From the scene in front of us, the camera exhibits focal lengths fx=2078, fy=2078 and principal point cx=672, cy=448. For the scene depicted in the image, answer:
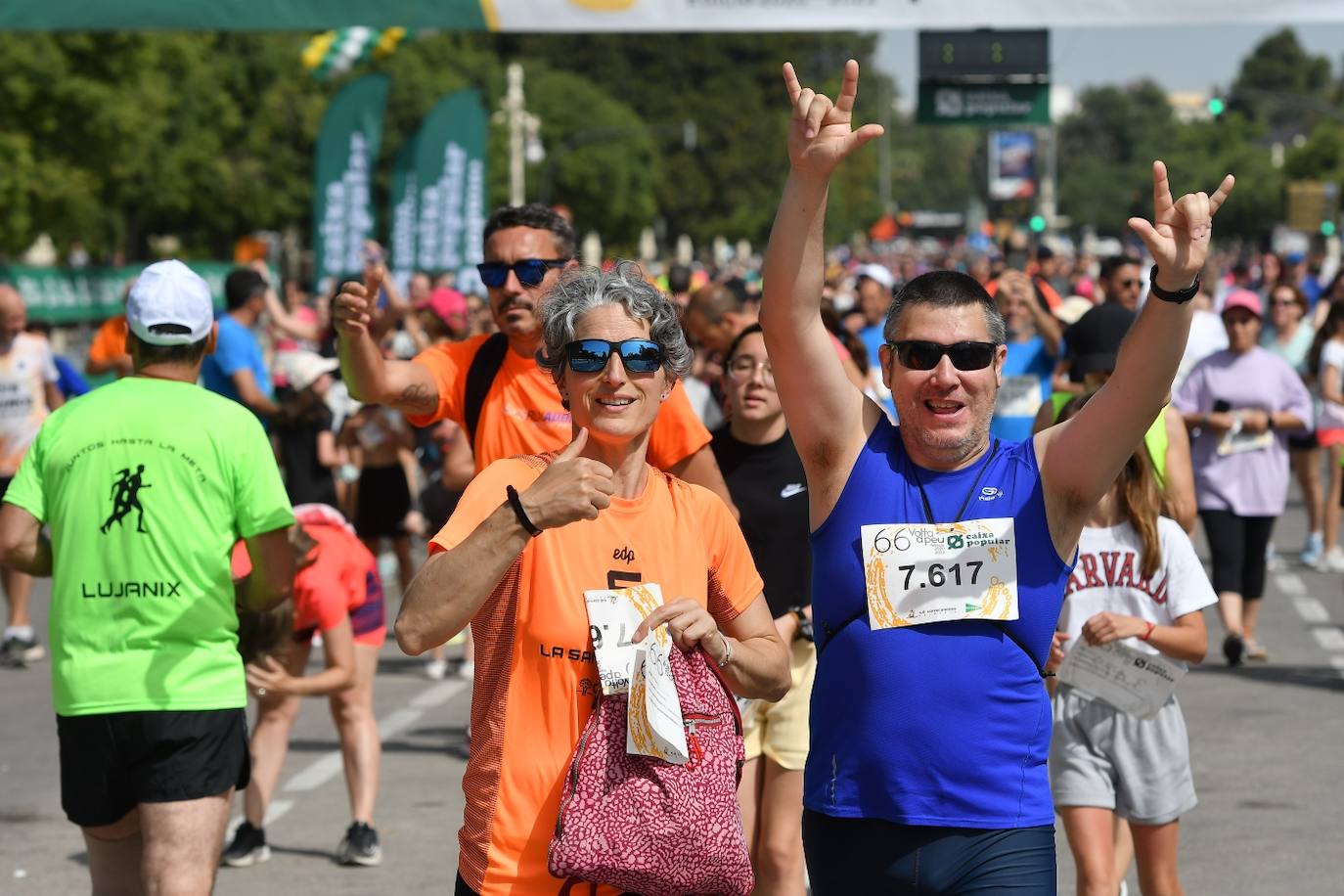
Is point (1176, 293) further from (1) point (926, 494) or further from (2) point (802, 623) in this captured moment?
(2) point (802, 623)

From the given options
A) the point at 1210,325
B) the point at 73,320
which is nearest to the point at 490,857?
the point at 1210,325

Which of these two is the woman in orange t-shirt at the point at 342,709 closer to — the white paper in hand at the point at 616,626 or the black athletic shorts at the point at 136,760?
the black athletic shorts at the point at 136,760

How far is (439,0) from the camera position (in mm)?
12094

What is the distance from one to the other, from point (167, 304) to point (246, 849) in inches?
127

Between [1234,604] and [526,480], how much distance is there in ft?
26.3

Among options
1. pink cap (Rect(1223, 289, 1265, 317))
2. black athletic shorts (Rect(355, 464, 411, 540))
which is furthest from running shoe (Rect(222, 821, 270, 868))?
Answer: pink cap (Rect(1223, 289, 1265, 317))

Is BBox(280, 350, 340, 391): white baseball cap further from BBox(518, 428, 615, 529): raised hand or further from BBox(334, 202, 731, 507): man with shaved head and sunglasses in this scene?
BBox(518, 428, 615, 529): raised hand

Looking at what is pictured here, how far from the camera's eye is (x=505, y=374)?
561 cm

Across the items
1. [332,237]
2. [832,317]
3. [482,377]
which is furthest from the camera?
[332,237]

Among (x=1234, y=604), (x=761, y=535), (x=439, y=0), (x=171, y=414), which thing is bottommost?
(x=1234, y=604)

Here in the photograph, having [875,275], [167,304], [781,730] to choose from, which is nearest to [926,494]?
[167,304]

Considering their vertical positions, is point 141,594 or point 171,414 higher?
point 171,414

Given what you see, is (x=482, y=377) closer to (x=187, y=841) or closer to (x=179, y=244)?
(x=187, y=841)

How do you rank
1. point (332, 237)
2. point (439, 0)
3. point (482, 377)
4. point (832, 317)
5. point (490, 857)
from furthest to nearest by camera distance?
point (332, 237), point (439, 0), point (832, 317), point (482, 377), point (490, 857)
